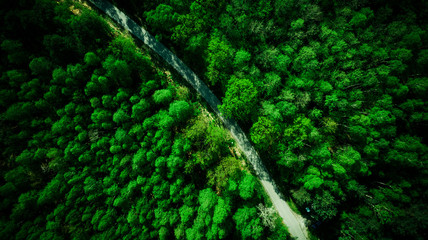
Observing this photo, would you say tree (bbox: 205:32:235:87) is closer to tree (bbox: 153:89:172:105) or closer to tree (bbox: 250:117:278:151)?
tree (bbox: 153:89:172:105)

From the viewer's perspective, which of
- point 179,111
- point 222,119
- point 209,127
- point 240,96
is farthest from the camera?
point 222,119

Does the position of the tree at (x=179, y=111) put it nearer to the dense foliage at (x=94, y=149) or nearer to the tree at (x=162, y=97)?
the dense foliage at (x=94, y=149)

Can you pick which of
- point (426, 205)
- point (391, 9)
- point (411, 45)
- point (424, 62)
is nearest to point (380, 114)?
point (424, 62)

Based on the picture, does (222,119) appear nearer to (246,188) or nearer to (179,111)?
(179,111)

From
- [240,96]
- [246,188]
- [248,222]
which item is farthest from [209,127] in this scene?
[248,222]

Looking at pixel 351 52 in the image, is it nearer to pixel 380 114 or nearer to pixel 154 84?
pixel 380 114

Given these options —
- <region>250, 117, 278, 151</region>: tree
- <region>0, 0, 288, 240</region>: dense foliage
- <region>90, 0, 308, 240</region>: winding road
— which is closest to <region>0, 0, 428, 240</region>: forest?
<region>0, 0, 288, 240</region>: dense foliage

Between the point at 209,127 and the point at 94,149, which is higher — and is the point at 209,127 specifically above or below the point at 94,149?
above
